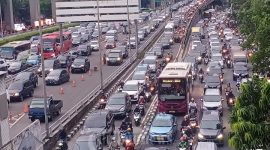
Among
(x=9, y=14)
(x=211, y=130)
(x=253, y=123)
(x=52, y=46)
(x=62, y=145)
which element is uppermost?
(x=253, y=123)

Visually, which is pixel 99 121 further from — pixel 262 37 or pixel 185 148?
pixel 262 37

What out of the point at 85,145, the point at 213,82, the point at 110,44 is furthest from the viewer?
the point at 110,44

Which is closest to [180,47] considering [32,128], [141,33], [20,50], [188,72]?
[141,33]

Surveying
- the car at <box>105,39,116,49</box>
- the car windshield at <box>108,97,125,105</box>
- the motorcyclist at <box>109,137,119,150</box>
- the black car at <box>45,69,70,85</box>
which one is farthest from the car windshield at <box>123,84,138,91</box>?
the car at <box>105,39,116,49</box>

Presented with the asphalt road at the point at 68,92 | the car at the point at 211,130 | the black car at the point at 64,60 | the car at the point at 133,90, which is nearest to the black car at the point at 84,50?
the asphalt road at the point at 68,92

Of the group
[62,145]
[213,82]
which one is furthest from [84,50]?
[62,145]

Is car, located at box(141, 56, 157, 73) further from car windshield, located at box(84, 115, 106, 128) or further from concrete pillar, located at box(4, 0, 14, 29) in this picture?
concrete pillar, located at box(4, 0, 14, 29)

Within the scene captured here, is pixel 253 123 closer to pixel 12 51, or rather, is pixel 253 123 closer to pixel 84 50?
pixel 84 50
